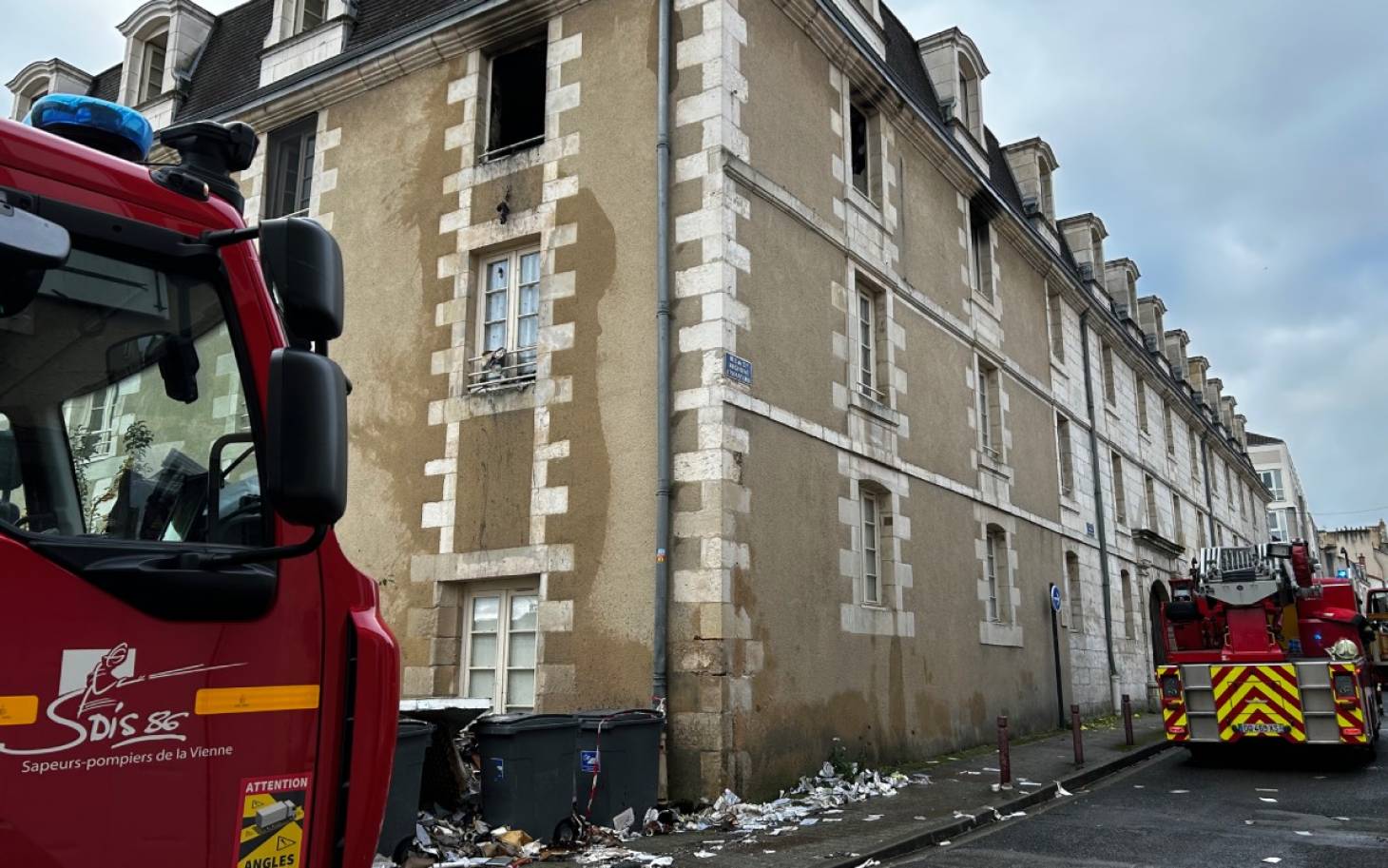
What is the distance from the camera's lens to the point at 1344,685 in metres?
11.4

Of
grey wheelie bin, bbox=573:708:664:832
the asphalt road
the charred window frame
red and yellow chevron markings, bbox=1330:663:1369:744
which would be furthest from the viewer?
the charred window frame

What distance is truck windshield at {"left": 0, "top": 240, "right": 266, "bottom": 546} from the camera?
97.8 inches

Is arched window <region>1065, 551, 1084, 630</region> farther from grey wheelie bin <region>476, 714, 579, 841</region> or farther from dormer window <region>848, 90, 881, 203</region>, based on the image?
grey wheelie bin <region>476, 714, 579, 841</region>

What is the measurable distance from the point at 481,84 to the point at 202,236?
9753mm

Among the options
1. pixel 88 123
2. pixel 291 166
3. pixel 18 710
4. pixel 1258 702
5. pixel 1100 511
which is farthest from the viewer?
pixel 1100 511

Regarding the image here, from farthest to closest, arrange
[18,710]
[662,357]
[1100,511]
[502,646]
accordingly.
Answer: [1100,511]
[502,646]
[662,357]
[18,710]

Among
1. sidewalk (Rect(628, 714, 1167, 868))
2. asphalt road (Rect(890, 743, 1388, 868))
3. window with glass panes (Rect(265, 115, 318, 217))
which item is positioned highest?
window with glass panes (Rect(265, 115, 318, 217))

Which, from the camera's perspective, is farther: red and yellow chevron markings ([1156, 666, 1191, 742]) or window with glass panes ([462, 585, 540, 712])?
red and yellow chevron markings ([1156, 666, 1191, 742])

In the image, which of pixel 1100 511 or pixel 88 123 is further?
pixel 1100 511

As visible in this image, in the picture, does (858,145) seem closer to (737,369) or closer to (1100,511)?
(737,369)

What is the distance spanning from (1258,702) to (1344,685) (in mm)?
862

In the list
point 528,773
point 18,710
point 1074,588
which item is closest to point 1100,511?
point 1074,588

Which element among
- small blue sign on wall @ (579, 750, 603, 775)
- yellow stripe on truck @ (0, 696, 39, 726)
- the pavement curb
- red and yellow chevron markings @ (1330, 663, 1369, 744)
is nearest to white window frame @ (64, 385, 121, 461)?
yellow stripe on truck @ (0, 696, 39, 726)

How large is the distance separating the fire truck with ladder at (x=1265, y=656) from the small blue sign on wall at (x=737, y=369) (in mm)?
6313
